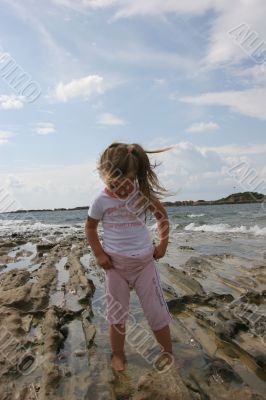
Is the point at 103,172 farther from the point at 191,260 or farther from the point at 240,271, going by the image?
the point at 191,260

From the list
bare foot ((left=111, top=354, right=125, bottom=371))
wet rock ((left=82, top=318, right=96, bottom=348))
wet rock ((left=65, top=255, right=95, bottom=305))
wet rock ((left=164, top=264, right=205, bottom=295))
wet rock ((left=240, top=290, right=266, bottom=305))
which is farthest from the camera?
wet rock ((left=164, top=264, right=205, bottom=295))

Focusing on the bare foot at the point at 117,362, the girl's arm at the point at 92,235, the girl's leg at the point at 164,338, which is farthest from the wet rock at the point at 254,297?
the girl's arm at the point at 92,235

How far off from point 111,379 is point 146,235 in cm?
124

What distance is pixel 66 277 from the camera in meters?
7.84

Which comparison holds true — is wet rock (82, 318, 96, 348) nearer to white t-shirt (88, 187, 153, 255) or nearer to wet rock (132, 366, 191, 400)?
white t-shirt (88, 187, 153, 255)

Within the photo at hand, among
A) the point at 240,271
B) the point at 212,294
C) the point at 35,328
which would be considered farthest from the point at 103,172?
the point at 240,271

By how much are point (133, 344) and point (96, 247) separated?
3.90ft

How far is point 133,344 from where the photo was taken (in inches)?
163

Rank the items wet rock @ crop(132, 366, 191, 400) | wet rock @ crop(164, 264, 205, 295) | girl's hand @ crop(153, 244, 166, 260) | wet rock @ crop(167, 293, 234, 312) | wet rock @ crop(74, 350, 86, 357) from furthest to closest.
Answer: wet rock @ crop(164, 264, 205, 295), wet rock @ crop(167, 293, 234, 312), wet rock @ crop(74, 350, 86, 357), girl's hand @ crop(153, 244, 166, 260), wet rock @ crop(132, 366, 191, 400)

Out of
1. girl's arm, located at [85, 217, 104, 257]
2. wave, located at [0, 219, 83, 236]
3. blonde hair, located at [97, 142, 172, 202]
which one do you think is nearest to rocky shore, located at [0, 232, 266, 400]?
girl's arm, located at [85, 217, 104, 257]

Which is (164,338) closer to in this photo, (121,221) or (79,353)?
(79,353)

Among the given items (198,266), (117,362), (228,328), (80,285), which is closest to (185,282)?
(80,285)

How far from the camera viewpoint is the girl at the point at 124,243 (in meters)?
3.66

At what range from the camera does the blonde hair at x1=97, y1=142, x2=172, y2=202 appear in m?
3.67
